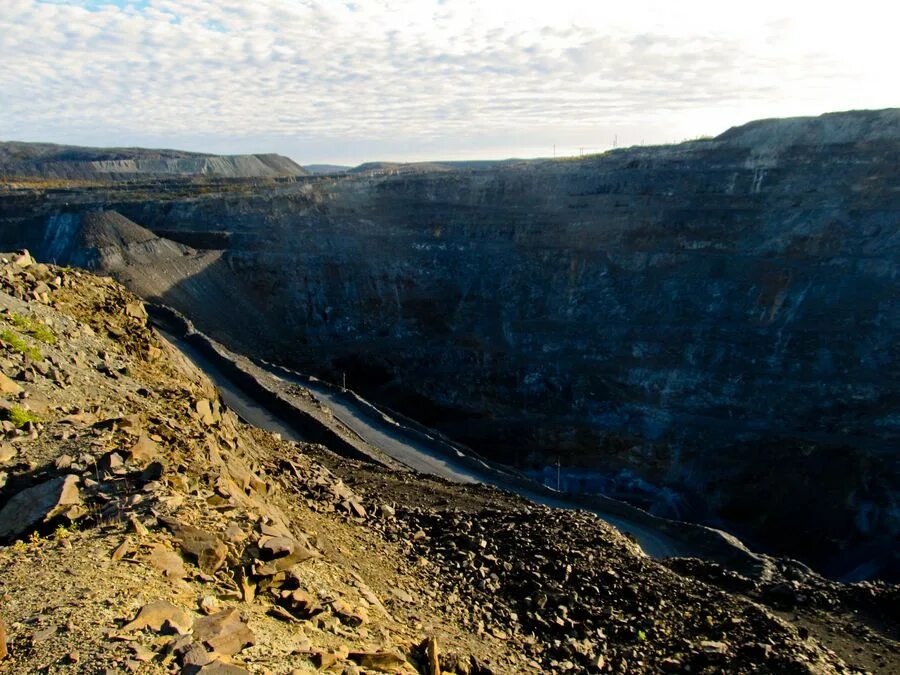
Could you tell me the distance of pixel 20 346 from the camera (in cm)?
1077

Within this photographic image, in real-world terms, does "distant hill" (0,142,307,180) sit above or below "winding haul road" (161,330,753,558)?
above

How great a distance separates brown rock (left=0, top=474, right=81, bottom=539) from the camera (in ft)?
21.4

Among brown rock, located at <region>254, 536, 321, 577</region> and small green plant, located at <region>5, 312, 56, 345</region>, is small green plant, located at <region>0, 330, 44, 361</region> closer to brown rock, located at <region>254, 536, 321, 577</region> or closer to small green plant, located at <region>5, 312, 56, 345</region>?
small green plant, located at <region>5, 312, 56, 345</region>

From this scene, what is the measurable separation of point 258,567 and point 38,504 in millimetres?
2350

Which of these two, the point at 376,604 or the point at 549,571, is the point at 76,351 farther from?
the point at 549,571

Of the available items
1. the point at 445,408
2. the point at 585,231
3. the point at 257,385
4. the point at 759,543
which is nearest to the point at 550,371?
the point at 445,408

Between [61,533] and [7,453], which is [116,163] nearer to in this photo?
[7,453]

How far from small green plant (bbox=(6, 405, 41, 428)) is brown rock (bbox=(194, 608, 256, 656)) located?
190 inches

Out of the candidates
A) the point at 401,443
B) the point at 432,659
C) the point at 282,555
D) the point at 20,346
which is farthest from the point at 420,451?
the point at 432,659

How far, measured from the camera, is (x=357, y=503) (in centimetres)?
1205

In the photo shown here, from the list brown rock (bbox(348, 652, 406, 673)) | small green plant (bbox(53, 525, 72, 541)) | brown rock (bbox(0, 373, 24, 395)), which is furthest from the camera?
brown rock (bbox(0, 373, 24, 395))

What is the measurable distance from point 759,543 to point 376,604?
1027 inches

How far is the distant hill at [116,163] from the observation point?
91562mm

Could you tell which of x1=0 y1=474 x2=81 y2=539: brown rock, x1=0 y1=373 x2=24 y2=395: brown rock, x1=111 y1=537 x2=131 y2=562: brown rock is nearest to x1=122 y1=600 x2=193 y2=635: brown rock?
x1=111 y1=537 x2=131 y2=562: brown rock
